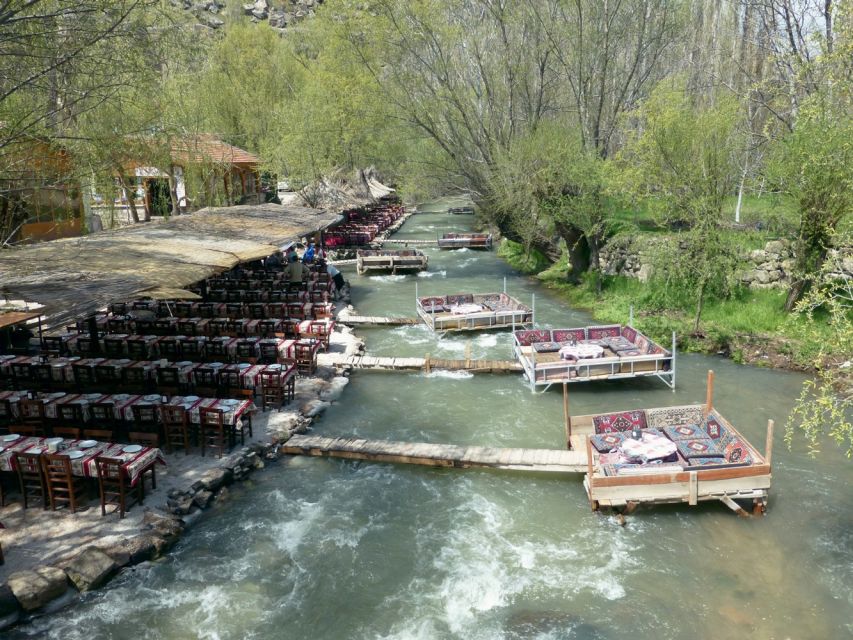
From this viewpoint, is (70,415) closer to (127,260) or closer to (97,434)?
(97,434)

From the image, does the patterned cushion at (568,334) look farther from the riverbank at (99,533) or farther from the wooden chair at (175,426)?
the wooden chair at (175,426)

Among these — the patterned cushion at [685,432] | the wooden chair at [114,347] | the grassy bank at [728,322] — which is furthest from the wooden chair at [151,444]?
the grassy bank at [728,322]

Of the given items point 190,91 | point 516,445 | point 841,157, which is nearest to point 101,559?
point 516,445

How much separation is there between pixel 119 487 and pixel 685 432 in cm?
979

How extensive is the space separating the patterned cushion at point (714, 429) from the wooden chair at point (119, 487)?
9.87 m

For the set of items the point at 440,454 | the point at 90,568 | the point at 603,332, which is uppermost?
the point at 603,332

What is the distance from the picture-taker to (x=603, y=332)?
17.6 metres

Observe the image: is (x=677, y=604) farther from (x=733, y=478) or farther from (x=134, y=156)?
(x=134, y=156)

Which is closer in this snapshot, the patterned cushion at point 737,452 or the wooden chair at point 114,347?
the patterned cushion at point 737,452

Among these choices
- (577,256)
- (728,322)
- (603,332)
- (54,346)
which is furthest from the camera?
(577,256)

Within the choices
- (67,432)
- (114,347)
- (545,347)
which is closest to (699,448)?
(545,347)

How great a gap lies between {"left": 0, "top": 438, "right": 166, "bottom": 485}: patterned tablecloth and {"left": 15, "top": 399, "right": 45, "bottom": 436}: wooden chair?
1265 mm

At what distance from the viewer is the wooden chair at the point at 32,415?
1116cm

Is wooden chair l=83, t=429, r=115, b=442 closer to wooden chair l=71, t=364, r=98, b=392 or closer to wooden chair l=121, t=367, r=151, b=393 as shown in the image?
wooden chair l=121, t=367, r=151, b=393
